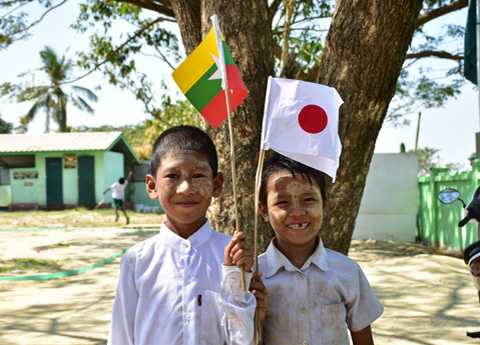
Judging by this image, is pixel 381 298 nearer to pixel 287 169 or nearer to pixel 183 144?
pixel 287 169

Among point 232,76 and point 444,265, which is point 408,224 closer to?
point 444,265

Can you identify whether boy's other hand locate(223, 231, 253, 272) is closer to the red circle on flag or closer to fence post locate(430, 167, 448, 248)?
the red circle on flag

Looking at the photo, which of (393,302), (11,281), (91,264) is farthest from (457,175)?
(11,281)

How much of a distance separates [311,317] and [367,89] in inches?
46.0

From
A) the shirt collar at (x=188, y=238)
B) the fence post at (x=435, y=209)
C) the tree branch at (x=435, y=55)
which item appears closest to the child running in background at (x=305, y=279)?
the shirt collar at (x=188, y=238)

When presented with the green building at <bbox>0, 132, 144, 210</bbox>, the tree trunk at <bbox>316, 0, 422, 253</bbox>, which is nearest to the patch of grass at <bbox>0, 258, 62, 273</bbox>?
the tree trunk at <bbox>316, 0, 422, 253</bbox>

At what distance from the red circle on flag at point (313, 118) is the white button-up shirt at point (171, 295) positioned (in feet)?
1.62

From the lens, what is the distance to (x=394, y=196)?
11133 millimetres

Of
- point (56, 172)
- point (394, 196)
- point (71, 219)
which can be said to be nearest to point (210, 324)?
point (394, 196)

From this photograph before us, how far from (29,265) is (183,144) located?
7.56 m

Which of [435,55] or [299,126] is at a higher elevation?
[435,55]

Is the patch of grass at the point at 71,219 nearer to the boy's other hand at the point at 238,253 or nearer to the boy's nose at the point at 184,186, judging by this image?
the boy's nose at the point at 184,186

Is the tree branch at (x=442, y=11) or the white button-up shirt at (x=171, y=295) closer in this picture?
the white button-up shirt at (x=171, y=295)

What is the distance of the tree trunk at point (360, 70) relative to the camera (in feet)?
8.20
